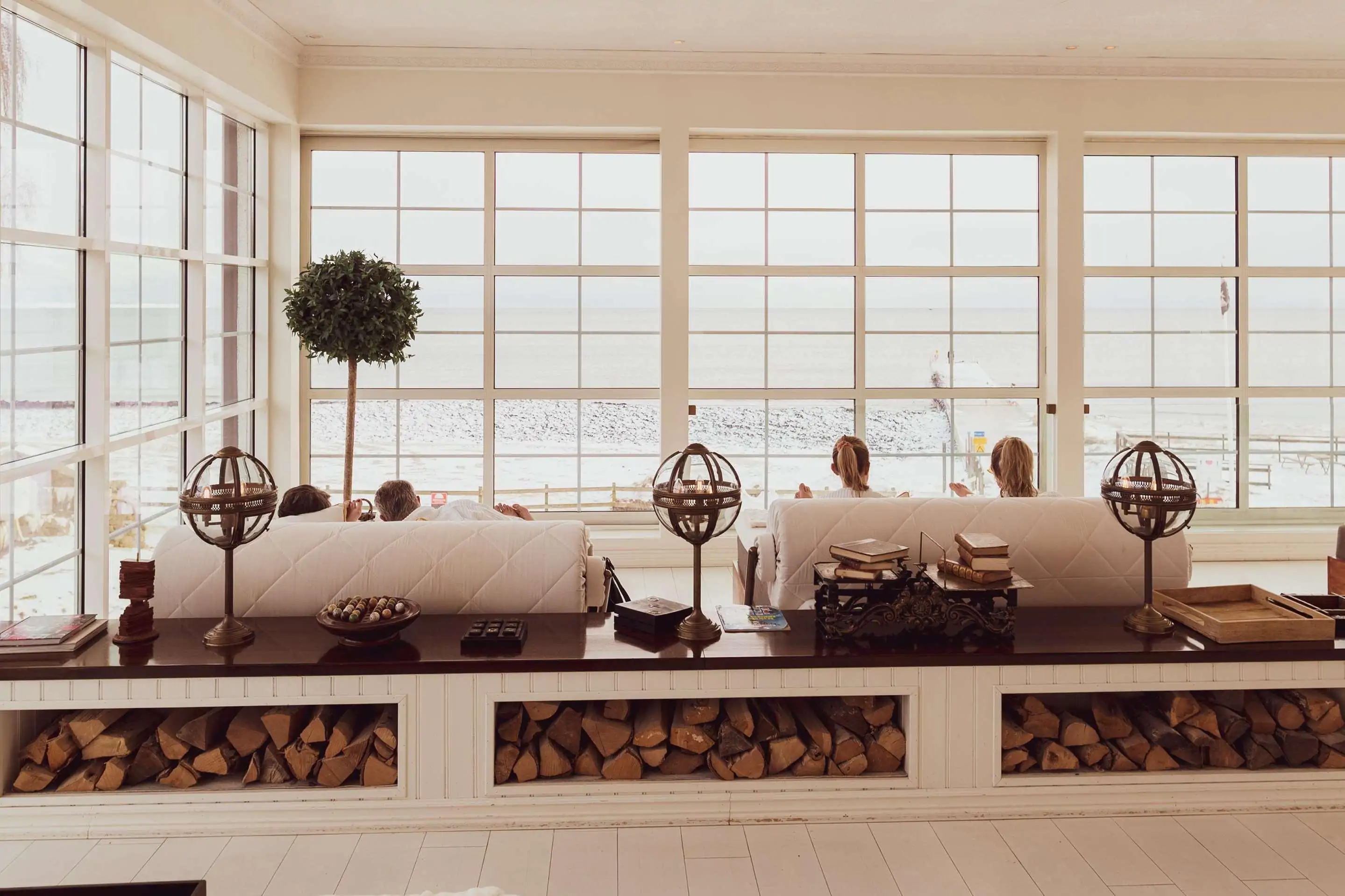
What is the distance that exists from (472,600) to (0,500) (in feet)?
6.38

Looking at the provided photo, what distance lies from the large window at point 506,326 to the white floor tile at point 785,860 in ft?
13.6

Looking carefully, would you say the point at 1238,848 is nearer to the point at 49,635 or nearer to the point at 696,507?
the point at 696,507

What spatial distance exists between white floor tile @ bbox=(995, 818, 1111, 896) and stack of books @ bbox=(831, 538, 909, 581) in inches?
29.3

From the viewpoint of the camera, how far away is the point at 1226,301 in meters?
6.87

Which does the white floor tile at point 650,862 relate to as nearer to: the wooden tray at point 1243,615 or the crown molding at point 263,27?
the wooden tray at point 1243,615

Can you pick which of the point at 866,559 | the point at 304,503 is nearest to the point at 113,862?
the point at 304,503

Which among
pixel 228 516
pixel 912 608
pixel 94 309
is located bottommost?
pixel 912 608

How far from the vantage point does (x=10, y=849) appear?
8.62ft

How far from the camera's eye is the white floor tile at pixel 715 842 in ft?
8.64

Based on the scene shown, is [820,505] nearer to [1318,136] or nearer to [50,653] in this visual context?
[50,653]

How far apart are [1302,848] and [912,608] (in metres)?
1.14

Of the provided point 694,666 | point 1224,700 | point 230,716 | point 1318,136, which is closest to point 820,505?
point 694,666

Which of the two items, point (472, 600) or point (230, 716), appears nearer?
point (230, 716)

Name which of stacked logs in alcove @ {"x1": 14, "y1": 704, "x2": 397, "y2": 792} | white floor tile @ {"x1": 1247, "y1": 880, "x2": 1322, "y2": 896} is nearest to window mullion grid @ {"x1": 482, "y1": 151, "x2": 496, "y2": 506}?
stacked logs in alcove @ {"x1": 14, "y1": 704, "x2": 397, "y2": 792}
